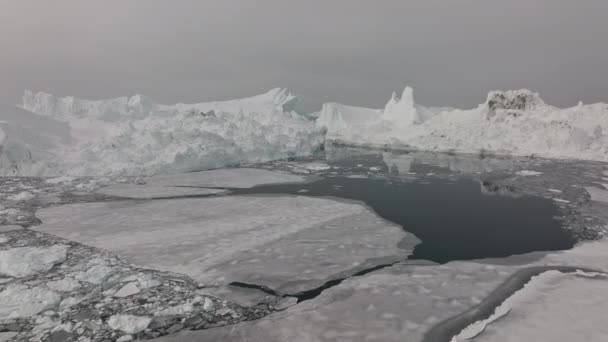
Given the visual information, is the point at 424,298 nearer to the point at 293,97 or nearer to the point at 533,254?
the point at 533,254

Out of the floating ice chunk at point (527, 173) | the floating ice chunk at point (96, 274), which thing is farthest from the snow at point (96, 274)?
the floating ice chunk at point (527, 173)

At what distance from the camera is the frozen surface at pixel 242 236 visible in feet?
19.0

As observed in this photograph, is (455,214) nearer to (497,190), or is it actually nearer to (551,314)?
(497,190)

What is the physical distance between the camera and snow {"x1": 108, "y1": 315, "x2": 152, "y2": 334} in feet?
13.1

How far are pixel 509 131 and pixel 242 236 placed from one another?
114 ft

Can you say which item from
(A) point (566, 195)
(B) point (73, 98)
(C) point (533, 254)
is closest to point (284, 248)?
(C) point (533, 254)

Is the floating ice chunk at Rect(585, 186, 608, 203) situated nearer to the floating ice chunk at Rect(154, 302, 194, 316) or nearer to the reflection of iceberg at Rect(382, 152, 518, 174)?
the reflection of iceberg at Rect(382, 152, 518, 174)

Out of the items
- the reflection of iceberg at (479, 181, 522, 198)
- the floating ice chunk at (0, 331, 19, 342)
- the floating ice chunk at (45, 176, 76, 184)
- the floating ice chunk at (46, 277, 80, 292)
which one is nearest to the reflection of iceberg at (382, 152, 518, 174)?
the reflection of iceberg at (479, 181, 522, 198)

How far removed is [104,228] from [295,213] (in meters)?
4.76

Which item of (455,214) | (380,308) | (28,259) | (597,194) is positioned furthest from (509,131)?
(28,259)

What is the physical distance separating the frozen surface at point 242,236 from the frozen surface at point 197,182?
5.32ft

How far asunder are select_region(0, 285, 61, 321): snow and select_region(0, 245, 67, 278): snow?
581 mm

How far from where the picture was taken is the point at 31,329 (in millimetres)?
3928

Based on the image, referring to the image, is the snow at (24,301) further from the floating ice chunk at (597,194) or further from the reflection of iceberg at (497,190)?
the floating ice chunk at (597,194)
